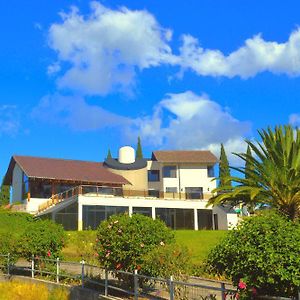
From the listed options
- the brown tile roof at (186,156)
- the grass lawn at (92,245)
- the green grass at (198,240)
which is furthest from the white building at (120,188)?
the grass lawn at (92,245)

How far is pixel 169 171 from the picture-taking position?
6075 cm

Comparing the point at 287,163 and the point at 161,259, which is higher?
the point at 287,163

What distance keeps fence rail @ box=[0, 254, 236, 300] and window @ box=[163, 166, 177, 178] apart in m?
38.7

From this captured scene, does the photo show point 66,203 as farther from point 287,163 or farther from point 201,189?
point 287,163

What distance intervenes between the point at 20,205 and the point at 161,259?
128 ft

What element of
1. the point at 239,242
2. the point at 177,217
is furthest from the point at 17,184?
the point at 239,242

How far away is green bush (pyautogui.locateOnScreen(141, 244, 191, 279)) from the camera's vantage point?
12.8m

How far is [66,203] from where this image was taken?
45.5m

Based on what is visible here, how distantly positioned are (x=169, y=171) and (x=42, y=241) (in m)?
40.5

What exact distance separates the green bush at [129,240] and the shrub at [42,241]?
676 centimetres

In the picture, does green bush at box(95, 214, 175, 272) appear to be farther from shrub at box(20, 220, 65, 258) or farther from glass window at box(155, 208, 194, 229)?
glass window at box(155, 208, 194, 229)

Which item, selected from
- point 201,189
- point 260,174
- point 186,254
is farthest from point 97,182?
point 186,254

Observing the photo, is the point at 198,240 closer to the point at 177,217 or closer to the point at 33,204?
the point at 177,217

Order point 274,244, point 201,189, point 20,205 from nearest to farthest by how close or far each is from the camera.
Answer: point 274,244 → point 20,205 → point 201,189
